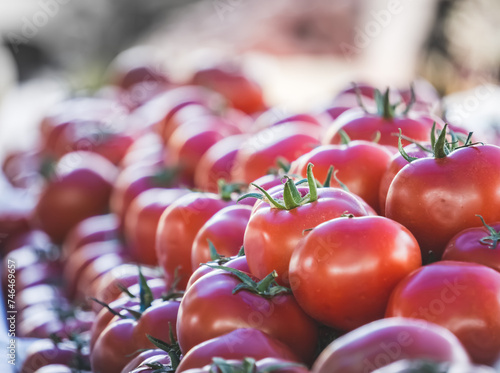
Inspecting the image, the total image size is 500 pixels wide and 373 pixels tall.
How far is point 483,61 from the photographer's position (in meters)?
4.86

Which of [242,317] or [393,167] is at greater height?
[393,167]

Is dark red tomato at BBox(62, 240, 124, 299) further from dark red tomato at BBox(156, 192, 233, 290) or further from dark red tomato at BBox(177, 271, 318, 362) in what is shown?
dark red tomato at BBox(177, 271, 318, 362)

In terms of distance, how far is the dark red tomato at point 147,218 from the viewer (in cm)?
205

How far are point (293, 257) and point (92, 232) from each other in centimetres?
163

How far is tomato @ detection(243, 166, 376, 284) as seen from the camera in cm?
114

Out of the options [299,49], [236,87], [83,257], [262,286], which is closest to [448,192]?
[262,286]

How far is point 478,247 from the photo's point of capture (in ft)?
3.52

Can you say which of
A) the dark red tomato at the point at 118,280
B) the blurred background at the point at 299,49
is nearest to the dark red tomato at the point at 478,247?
the dark red tomato at the point at 118,280

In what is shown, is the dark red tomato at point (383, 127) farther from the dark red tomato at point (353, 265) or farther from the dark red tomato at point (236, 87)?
the dark red tomato at point (236, 87)

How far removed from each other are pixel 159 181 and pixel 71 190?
0.57 metres

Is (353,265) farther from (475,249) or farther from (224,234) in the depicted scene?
(224,234)

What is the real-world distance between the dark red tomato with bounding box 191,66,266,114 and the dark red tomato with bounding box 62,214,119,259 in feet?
3.00

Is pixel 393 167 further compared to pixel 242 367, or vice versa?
pixel 393 167

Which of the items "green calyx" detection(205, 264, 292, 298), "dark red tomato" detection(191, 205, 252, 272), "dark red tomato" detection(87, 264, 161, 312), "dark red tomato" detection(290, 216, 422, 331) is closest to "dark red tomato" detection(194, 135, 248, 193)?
"dark red tomato" detection(87, 264, 161, 312)
